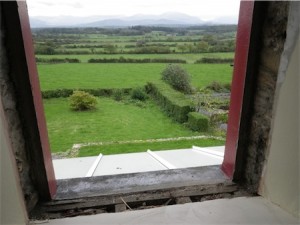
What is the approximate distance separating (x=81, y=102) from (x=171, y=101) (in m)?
6.15

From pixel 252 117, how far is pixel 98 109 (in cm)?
1916

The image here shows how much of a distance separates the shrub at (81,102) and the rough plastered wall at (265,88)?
1876 cm

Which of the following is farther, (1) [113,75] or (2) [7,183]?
(1) [113,75]

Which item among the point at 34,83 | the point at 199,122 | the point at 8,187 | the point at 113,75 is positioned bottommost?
the point at 113,75

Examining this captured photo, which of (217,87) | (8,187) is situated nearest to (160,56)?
(217,87)

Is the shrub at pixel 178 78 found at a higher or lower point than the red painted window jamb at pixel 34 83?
lower

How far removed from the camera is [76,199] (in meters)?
1.14

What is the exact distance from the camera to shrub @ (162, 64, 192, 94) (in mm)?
22391

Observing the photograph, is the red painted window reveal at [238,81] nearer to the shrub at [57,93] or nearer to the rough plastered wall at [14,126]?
the rough plastered wall at [14,126]

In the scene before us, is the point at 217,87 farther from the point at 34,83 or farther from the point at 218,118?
the point at 34,83

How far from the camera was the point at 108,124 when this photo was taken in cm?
1712

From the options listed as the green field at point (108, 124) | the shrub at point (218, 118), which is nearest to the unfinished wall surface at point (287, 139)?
the green field at point (108, 124)

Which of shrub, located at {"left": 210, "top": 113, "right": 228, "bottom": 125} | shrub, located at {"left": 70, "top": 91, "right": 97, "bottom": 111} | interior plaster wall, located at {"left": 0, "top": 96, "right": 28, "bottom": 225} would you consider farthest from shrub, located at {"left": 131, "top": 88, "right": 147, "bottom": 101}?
interior plaster wall, located at {"left": 0, "top": 96, "right": 28, "bottom": 225}

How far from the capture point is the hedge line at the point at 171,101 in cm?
1653
